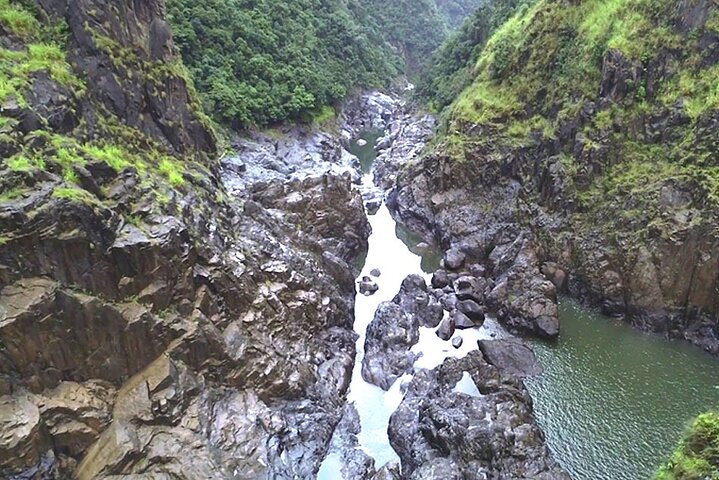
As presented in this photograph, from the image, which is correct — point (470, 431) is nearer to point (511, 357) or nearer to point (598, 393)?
point (511, 357)

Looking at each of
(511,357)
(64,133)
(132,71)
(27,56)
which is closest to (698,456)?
(511,357)

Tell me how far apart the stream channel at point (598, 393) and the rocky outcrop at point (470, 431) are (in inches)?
40.8

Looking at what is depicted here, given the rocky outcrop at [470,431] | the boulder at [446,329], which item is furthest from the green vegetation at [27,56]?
the boulder at [446,329]

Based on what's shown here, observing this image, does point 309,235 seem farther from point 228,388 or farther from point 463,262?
point 228,388

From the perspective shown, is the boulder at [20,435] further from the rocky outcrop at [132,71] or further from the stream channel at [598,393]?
the rocky outcrop at [132,71]

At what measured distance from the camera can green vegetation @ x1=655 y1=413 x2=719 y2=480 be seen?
14094 millimetres

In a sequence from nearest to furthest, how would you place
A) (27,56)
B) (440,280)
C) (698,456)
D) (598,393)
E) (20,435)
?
1. (698,456)
2. (20,435)
3. (27,56)
4. (598,393)
5. (440,280)

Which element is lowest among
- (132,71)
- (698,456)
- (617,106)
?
(132,71)

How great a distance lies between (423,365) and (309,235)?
13.4m

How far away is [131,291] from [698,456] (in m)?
21.5

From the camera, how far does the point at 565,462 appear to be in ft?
76.6

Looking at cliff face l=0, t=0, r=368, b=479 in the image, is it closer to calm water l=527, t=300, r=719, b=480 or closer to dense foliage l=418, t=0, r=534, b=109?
calm water l=527, t=300, r=719, b=480

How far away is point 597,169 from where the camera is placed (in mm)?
39125

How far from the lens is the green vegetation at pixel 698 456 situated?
14.1 meters
